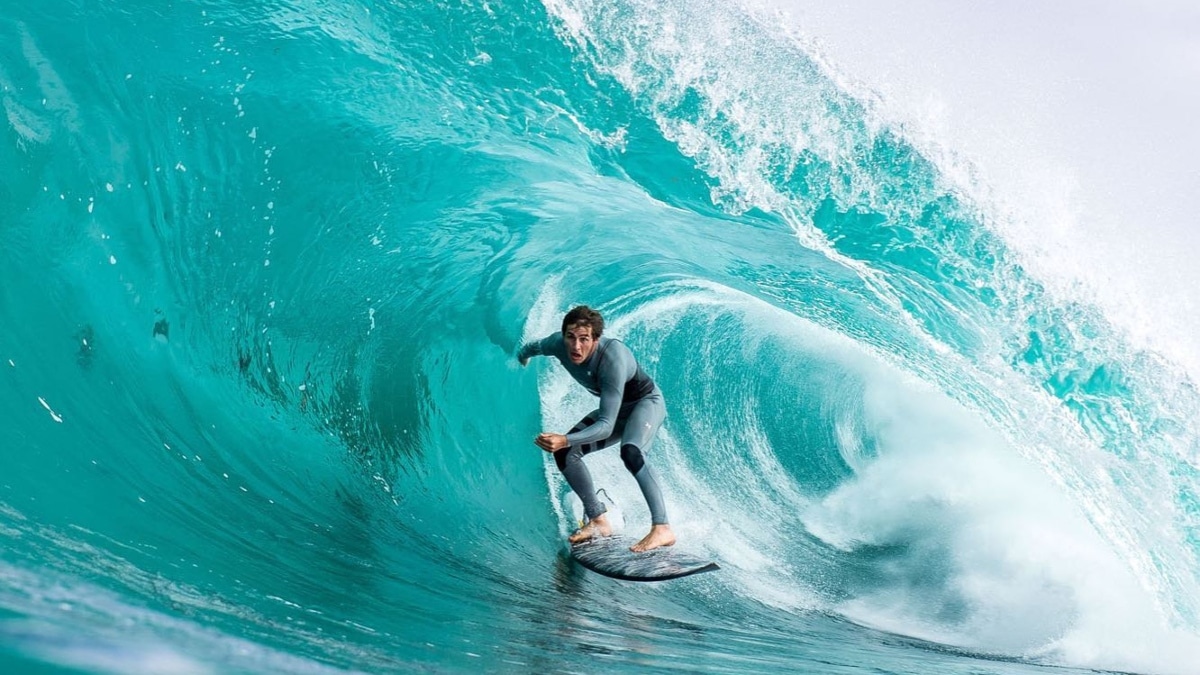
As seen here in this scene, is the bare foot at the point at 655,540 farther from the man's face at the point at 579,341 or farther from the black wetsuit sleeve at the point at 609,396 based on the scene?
the man's face at the point at 579,341

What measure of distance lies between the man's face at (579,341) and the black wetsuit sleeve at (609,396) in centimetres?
13

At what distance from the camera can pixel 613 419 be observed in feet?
15.7

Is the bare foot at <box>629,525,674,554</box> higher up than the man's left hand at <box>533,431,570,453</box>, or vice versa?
the man's left hand at <box>533,431,570,453</box>

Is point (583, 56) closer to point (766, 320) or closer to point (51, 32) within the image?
point (766, 320)

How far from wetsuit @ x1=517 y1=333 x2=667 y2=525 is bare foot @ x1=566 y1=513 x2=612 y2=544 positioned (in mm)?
38

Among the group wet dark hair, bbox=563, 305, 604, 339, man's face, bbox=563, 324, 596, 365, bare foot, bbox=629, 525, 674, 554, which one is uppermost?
wet dark hair, bbox=563, 305, 604, 339

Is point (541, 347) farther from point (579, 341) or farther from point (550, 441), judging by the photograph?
point (550, 441)

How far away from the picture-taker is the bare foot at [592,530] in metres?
5.17

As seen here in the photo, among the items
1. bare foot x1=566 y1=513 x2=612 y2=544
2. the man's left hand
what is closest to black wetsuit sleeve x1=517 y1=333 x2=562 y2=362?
the man's left hand

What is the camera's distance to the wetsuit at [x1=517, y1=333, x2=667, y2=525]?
15.8 ft

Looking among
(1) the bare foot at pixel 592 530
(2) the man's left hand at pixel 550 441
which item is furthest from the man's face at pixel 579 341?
(1) the bare foot at pixel 592 530

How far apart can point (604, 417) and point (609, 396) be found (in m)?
0.12

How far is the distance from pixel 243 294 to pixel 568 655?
9.83ft

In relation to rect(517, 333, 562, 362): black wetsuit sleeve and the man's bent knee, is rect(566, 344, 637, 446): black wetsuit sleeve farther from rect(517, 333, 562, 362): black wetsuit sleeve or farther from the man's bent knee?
rect(517, 333, 562, 362): black wetsuit sleeve
